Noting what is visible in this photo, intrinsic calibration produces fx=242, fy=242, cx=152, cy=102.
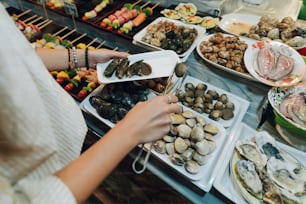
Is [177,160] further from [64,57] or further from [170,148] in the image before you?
[64,57]

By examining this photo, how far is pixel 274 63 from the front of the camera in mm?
1065

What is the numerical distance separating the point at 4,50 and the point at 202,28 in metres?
1.11

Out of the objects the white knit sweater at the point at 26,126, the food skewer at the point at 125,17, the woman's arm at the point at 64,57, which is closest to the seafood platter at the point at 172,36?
the food skewer at the point at 125,17

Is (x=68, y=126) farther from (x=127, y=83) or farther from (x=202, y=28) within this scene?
(x=202, y=28)

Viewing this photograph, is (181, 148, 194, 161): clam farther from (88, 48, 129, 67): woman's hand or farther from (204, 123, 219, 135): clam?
(88, 48, 129, 67): woman's hand

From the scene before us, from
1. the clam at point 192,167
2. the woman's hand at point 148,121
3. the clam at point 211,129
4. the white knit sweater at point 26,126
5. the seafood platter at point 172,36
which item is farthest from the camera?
the seafood platter at point 172,36

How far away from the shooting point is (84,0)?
66.1 inches

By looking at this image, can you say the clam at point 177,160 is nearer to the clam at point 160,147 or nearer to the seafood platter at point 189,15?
the clam at point 160,147

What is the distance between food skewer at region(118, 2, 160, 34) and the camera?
1.45m

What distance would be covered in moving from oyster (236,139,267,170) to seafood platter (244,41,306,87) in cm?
31

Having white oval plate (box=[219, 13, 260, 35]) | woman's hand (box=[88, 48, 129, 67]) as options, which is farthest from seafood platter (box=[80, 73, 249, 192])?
white oval plate (box=[219, 13, 260, 35])

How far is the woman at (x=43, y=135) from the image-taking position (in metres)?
0.49

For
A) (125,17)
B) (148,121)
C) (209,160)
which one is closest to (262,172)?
(209,160)

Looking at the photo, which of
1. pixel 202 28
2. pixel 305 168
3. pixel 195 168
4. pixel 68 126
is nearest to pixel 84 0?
pixel 202 28
